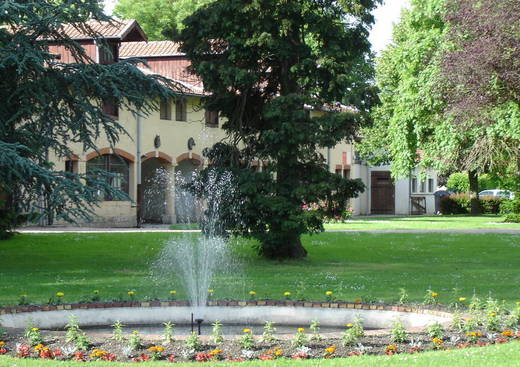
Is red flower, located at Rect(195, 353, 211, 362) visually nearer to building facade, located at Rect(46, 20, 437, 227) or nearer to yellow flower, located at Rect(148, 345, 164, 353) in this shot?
yellow flower, located at Rect(148, 345, 164, 353)

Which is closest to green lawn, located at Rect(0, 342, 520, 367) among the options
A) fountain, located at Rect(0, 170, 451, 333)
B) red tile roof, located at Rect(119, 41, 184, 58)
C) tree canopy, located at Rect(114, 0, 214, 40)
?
fountain, located at Rect(0, 170, 451, 333)

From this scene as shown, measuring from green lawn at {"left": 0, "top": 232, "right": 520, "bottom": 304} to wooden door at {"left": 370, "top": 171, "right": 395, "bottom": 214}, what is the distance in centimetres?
2900

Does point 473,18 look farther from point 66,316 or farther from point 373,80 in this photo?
point 373,80

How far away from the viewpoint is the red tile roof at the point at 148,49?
41188mm

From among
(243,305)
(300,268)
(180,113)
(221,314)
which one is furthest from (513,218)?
(221,314)

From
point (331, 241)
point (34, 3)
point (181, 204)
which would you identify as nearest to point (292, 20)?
point (34, 3)

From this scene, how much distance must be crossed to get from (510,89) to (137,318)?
485 inches

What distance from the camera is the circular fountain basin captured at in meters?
12.0

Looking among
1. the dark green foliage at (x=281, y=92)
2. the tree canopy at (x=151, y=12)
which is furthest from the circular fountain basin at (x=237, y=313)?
the tree canopy at (x=151, y=12)

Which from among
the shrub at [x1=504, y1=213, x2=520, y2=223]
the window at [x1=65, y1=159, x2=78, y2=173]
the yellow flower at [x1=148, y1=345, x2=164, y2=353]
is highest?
the window at [x1=65, y1=159, x2=78, y2=173]

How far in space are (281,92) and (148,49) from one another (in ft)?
68.0

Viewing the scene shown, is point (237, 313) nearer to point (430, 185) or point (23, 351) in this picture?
point (23, 351)

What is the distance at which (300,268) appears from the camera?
20.9 m

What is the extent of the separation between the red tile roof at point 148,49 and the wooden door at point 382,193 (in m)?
22.9
